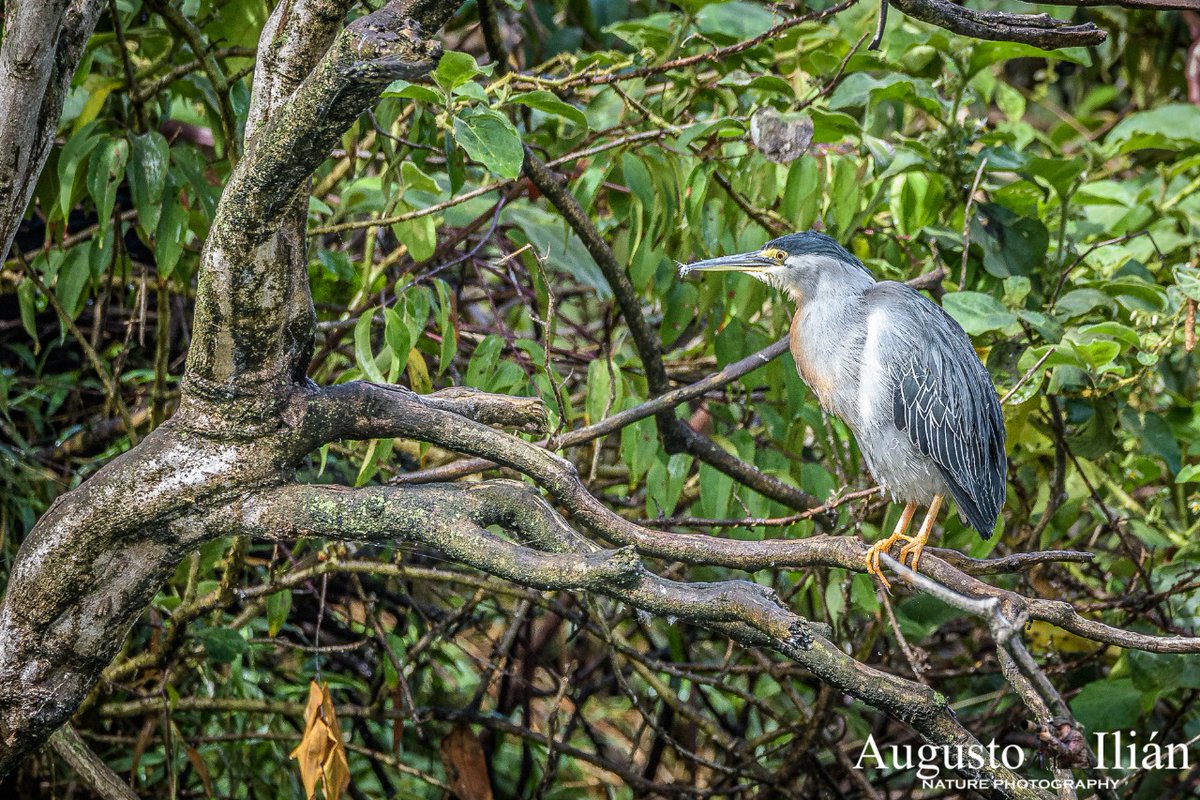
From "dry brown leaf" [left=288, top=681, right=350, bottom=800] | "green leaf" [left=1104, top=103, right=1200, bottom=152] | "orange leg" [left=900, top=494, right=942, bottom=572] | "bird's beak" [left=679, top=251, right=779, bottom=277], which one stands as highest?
"bird's beak" [left=679, top=251, right=779, bottom=277]

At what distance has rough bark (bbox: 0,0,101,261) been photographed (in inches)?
65.3

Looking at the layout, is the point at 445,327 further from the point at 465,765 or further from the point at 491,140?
the point at 465,765

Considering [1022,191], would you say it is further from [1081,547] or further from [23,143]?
[23,143]

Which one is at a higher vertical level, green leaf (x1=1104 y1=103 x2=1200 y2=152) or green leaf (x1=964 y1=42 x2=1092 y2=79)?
green leaf (x1=964 y1=42 x2=1092 y2=79)

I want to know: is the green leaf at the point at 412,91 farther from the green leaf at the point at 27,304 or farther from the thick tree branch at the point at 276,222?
the green leaf at the point at 27,304

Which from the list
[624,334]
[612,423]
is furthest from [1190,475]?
[624,334]

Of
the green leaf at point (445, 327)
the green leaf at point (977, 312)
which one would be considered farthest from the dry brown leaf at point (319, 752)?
the green leaf at point (977, 312)

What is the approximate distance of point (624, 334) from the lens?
3.35 metres

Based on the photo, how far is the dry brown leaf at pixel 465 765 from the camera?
309cm

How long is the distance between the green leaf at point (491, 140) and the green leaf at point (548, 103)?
173mm

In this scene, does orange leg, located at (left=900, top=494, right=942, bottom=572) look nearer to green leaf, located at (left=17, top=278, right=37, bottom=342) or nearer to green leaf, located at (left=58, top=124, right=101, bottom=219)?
green leaf, located at (left=58, top=124, right=101, bottom=219)

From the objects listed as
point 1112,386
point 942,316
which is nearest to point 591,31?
point 942,316

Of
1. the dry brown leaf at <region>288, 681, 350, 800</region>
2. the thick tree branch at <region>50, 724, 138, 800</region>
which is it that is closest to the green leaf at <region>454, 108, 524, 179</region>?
the dry brown leaf at <region>288, 681, 350, 800</region>

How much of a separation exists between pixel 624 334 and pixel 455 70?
144cm
